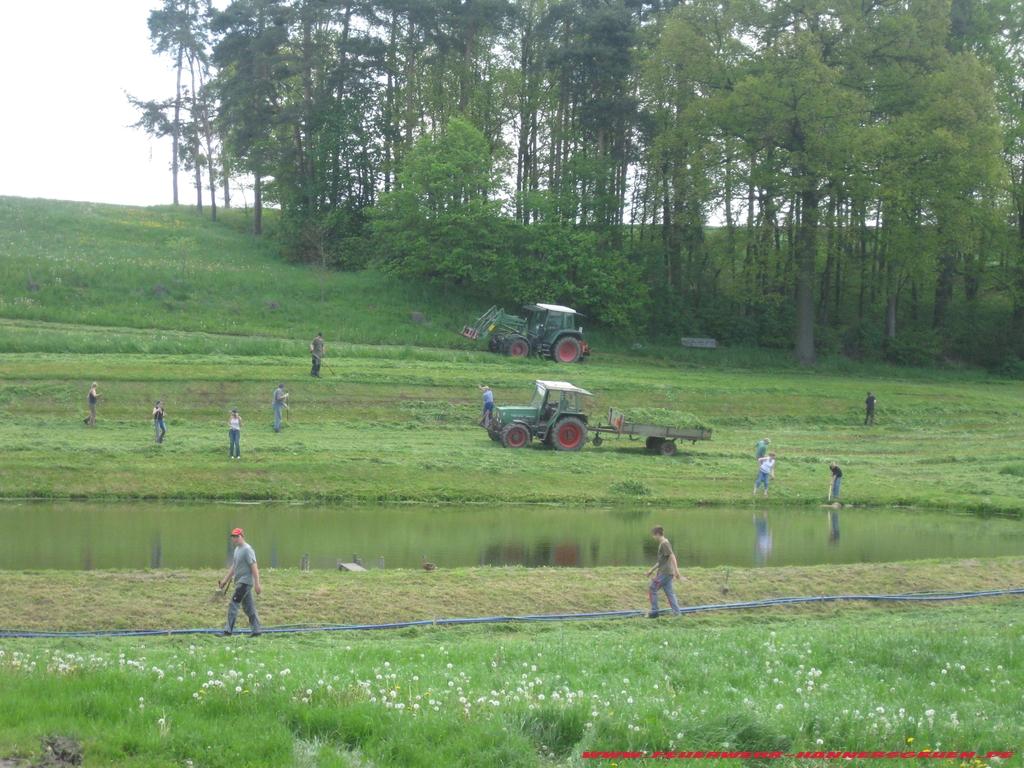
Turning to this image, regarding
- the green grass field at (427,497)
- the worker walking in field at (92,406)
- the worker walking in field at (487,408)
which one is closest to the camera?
the green grass field at (427,497)

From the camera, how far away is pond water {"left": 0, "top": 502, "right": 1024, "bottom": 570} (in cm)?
1995

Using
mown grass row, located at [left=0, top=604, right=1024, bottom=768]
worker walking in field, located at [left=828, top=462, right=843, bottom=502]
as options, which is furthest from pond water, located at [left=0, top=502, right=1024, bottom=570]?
mown grass row, located at [left=0, top=604, right=1024, bottom=768]

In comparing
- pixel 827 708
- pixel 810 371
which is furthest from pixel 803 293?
pixel 827 708

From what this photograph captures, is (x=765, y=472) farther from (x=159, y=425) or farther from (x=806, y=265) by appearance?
(x=806, y=265)

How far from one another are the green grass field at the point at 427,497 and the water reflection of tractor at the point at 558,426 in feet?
2.97

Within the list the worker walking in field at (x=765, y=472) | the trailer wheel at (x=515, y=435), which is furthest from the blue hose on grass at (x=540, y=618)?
the trailer wheel at (x=515, y=435)

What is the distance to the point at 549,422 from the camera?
33.9 m

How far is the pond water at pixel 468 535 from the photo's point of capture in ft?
65.5

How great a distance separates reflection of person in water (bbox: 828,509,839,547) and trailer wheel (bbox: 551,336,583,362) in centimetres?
2109

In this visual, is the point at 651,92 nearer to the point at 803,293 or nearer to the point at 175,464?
the point at 803,293

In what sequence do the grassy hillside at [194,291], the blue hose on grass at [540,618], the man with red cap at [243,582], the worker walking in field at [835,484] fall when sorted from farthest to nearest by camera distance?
the grassy hillside at [194,291]
the worker walking in field at [835,484]
the blue hose on grass at [540,618]
the man with red cap at [243,582]

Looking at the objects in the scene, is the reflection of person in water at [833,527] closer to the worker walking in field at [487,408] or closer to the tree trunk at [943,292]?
the worker walking in field at [487,408]

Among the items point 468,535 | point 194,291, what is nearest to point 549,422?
point 468,535

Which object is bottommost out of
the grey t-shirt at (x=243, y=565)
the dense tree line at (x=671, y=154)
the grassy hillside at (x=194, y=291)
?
the grey t-shirt at (x=243, y=565)
